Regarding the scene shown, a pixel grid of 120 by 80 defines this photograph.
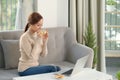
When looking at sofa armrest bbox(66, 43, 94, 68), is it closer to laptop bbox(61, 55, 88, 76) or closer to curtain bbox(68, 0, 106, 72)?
curtain bbox(68, 0, 106, 72)

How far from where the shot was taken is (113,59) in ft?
16.3

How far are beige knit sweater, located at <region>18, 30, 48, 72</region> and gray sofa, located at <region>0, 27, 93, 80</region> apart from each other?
0.73 ft

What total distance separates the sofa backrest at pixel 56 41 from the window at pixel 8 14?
1.91 ft

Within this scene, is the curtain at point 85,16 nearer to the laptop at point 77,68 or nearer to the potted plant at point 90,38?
the potted plant at point 90,38

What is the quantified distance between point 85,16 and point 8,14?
1.17m

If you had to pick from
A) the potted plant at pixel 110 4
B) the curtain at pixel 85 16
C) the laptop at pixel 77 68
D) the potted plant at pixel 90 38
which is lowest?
the laptop at pixel 77 68

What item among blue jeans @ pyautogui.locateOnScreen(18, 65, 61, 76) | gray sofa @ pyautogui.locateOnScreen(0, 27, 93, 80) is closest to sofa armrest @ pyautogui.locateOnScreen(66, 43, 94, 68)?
gray sofa @ pyautogui.locateOnScreen(0, 27, 93, 80)

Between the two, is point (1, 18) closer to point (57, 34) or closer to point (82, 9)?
point (57, 34)

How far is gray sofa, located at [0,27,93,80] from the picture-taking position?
3.42m

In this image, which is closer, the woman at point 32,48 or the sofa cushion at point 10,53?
the woman at point 32,48

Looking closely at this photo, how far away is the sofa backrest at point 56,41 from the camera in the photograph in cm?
362

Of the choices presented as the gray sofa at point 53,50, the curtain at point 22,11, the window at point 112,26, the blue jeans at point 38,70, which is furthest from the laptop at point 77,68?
the window at point 112,26

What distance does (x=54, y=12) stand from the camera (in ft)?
13.9

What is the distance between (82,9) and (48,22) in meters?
0.56
